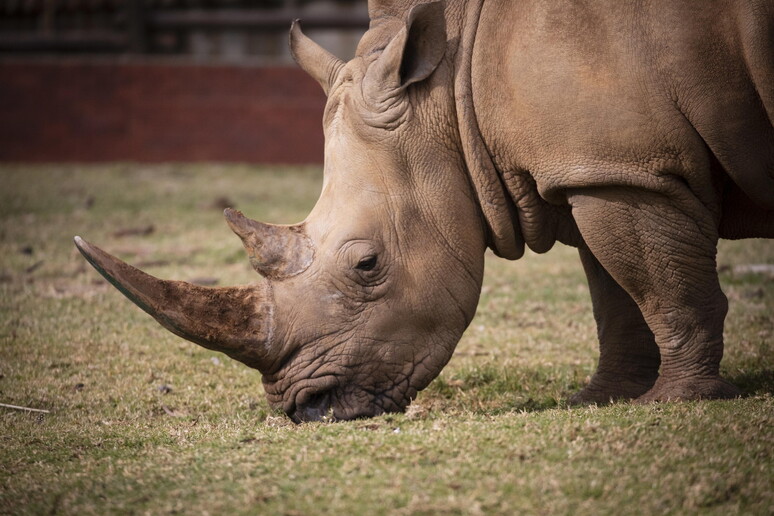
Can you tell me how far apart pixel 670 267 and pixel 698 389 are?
59 centimetres

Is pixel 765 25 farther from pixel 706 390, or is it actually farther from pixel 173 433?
pixel 173 433

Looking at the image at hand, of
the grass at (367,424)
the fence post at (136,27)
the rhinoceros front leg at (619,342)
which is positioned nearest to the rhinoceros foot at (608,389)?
the rhinoceros front leg at (619,342)

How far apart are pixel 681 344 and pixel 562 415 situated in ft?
2.29

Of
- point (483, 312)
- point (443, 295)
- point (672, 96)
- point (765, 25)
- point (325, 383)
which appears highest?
point (765, 25)

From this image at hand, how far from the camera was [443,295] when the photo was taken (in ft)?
15.3

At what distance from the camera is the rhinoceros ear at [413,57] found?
4.60 metres

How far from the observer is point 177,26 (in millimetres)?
14258

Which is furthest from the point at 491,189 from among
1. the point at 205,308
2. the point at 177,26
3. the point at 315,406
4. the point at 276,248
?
the point at 177,26

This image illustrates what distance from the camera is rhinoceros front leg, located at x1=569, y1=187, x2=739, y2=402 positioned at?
174 inches

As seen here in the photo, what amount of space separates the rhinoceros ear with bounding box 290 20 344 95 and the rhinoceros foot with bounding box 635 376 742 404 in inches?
84.0

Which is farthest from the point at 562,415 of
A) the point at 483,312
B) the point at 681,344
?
the point at 483,312

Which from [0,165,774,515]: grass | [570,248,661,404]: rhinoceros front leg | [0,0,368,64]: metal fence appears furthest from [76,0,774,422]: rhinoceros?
[0,0,368,64]: metal fence

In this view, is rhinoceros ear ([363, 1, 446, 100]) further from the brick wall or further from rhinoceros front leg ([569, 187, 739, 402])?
the brick wall

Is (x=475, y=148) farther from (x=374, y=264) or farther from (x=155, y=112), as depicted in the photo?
(x=155, y=112)
